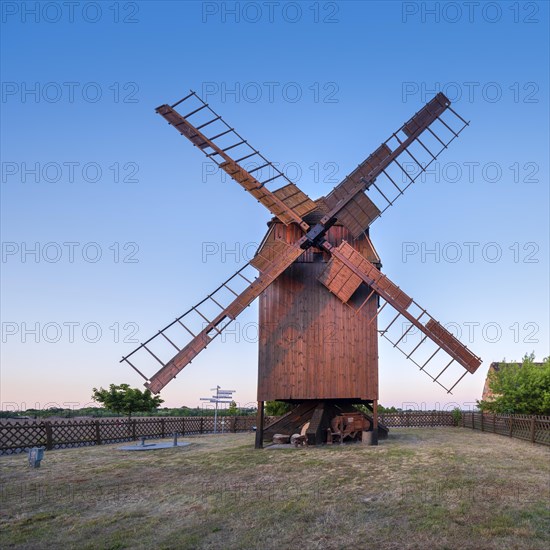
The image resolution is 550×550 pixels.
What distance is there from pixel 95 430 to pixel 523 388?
2080 cm

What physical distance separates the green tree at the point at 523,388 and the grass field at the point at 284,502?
9552 mm

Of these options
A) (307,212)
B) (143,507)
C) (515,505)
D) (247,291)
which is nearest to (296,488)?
(143,507)

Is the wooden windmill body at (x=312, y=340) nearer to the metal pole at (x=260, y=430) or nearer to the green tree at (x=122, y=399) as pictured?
the metal pole at (x=260, y=430)

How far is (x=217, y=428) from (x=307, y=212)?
18371 millimetres

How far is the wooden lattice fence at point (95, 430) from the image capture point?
19594 mm

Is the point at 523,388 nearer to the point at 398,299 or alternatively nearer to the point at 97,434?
the point at 398,299

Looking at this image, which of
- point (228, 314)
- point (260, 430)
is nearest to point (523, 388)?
point (260, 430)

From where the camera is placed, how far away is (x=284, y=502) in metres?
9.64

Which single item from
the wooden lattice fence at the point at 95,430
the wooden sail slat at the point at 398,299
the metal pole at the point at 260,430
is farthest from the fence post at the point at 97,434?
the wooden sail slat at the point at 398,299

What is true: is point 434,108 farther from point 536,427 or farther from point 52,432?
point 52,432

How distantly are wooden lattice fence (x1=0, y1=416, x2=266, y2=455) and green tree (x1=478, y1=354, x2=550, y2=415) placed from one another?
1315 cm

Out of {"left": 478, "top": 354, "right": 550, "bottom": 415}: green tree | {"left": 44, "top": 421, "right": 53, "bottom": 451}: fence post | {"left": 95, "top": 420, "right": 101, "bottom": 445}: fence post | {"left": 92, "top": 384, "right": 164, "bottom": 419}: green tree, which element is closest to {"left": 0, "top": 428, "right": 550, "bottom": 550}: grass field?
{"left": 44, "top": 421, "right": 53, "bottom": 451}: fence post

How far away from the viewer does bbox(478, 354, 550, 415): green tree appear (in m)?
24.2

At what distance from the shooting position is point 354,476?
1216cm
